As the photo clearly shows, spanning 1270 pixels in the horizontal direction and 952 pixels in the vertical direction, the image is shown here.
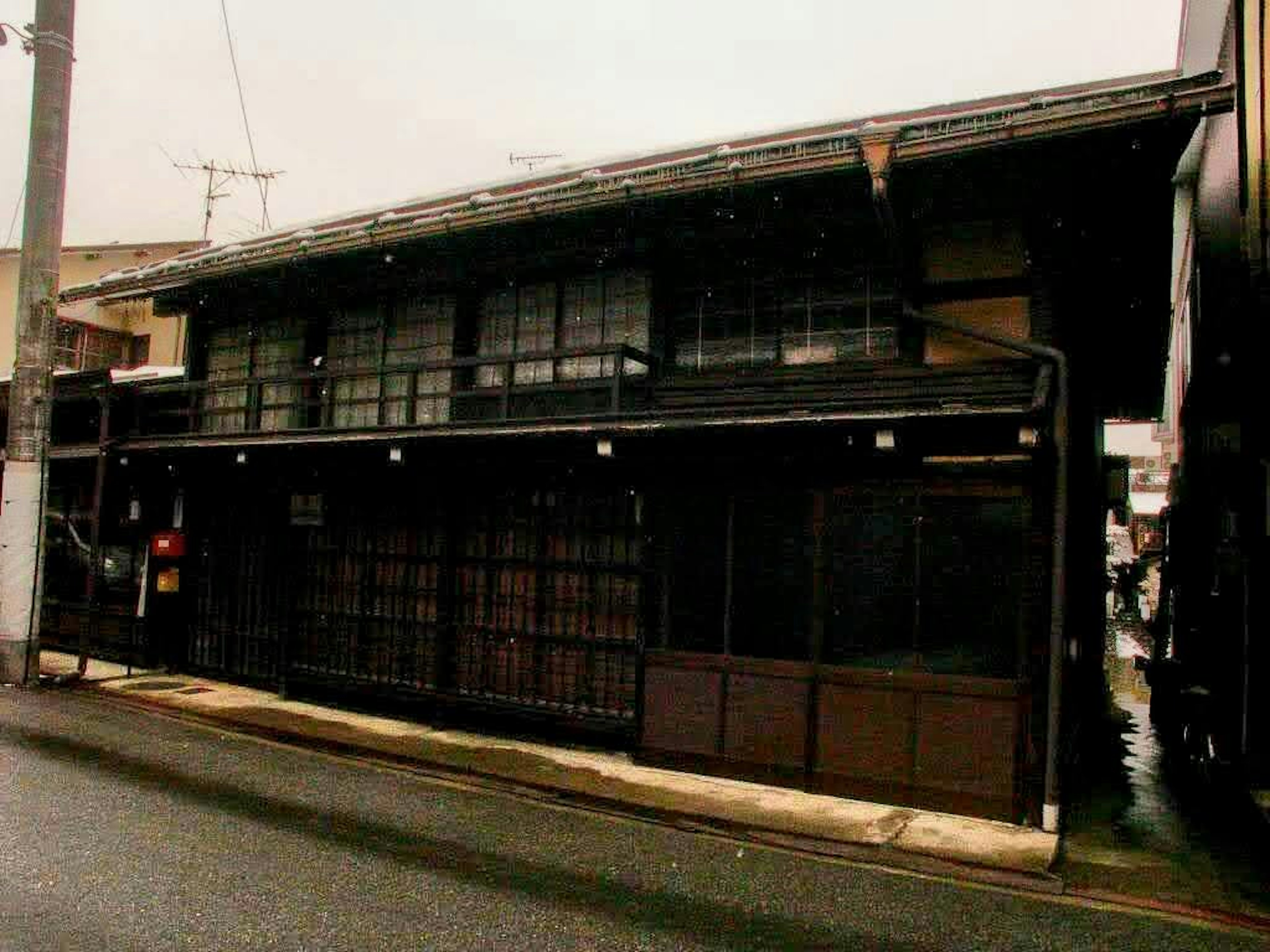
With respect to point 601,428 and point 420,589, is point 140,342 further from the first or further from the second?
point 601,428

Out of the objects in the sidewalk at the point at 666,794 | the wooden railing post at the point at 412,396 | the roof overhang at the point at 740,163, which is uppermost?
the roof overhang at the point at 740,163

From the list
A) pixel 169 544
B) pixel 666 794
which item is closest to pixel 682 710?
pixel 666 794

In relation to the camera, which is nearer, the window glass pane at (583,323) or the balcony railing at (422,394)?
the balcony railing at (422,394)

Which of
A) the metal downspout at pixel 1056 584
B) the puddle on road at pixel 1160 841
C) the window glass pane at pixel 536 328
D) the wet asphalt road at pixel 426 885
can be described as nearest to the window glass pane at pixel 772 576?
the metal downspout at pixel 1056 584

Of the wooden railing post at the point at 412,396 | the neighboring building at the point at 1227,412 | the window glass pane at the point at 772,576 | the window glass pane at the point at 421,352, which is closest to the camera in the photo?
the neighboring building at the point at 1227,412

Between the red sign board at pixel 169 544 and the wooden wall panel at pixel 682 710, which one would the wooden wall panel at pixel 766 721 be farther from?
the red sign board at pixel 169 544

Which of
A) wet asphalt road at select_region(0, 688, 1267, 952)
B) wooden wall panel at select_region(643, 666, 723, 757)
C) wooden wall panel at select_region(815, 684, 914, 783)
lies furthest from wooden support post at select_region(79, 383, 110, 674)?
wooden wall panel at select_region(815, 684, 914, 783)

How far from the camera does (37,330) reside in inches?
567

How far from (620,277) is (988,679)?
6514 millimetres

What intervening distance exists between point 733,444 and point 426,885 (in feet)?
17.8

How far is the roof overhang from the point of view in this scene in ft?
25.3

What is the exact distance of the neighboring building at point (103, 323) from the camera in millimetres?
25609

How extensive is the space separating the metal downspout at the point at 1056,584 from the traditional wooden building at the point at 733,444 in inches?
1.6

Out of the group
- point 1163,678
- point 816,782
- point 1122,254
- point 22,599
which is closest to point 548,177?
point 1122,254
